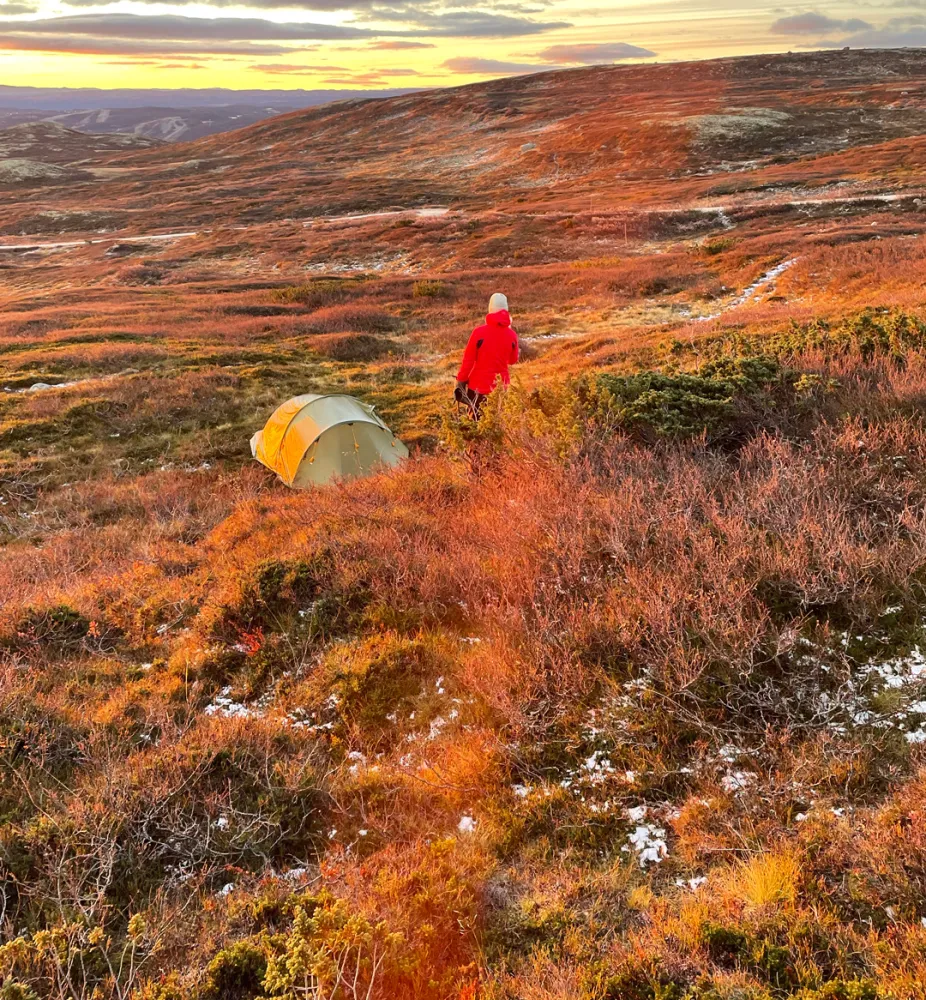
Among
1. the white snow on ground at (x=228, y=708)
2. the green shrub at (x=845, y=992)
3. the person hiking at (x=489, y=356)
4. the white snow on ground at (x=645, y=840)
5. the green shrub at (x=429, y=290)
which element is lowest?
the white snow on ground at (x=228, y=708)

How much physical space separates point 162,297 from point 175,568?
3181 centimetres

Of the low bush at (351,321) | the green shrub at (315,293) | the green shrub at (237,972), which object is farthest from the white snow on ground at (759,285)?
the green shrub at (237,972)

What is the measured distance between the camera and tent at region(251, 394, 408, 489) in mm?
12258

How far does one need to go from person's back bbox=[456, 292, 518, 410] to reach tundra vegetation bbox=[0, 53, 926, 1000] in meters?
1.20

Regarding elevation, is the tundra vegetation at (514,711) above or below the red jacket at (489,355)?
below

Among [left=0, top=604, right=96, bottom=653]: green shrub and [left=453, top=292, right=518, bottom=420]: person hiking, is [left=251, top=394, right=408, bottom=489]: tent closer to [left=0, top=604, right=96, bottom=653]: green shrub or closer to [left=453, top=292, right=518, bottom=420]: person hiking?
[left=453, top=292, right=518, bottom=420]: person hiking

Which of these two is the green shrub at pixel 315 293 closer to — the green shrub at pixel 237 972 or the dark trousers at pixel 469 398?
the dark trousers at pixel 469 398

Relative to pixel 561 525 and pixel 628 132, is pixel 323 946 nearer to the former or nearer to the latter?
pixel 561 525

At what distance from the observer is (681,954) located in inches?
→ 112

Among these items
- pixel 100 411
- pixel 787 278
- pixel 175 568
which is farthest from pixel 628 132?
pixel 175 568

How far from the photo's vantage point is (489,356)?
10.1 metres

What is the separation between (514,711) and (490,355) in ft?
22.3

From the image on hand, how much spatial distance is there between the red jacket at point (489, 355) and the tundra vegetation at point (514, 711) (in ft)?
4.02

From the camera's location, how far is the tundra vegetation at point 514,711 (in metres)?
3.00
